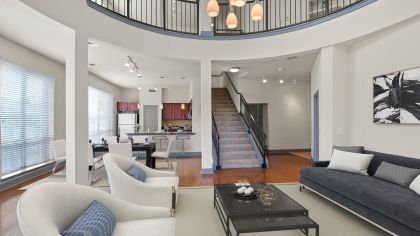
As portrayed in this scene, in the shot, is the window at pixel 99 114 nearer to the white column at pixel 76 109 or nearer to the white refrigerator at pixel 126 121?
the white refrigerator at pixel 126 121

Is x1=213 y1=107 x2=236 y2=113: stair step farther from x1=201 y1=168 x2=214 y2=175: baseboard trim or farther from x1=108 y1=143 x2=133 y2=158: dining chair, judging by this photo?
x1=108 y1=143 x2=133 y2=158: dining chair

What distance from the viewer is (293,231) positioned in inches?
115

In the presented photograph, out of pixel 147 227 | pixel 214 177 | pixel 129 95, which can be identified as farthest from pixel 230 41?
pixel 129 95

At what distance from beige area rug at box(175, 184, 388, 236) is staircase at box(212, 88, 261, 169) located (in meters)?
2.49

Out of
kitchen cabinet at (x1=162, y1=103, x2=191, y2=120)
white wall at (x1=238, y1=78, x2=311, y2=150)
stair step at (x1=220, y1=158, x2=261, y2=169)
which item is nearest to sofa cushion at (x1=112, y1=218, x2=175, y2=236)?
stair step at (x1=220, y1=158, x2=261, y2=169)

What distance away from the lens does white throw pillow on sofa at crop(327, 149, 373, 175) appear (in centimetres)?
390

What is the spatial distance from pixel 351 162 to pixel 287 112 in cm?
565

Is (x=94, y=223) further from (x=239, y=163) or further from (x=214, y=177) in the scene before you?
(x=239, y=163)

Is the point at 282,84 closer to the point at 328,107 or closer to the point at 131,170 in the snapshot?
the point at 328,107

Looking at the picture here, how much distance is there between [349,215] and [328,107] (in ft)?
7.86

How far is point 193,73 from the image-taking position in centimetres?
799

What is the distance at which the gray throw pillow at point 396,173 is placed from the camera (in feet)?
10.4

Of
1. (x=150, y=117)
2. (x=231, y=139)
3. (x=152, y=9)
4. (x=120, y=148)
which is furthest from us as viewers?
(x=150, y=117)

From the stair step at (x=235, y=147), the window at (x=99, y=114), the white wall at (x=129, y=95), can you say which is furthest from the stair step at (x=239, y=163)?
the white wall at (x=129, y=95)
